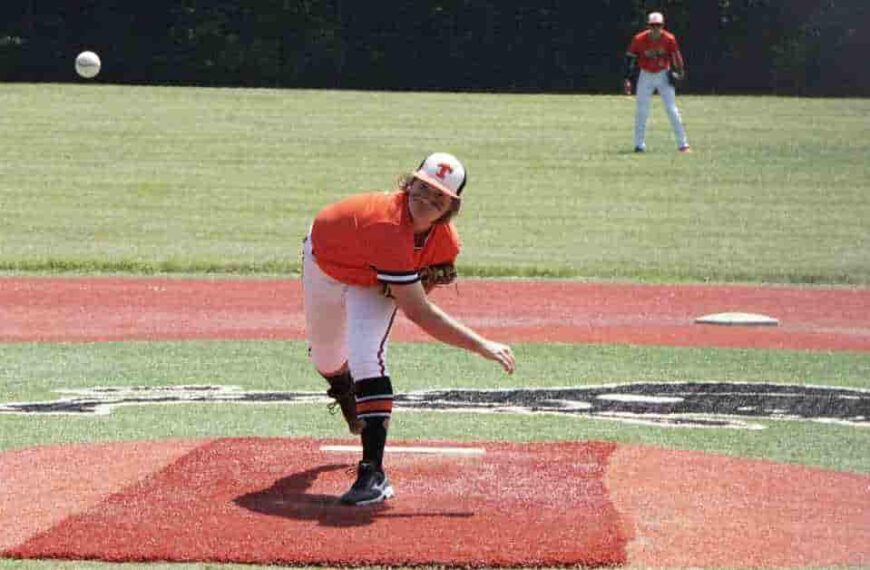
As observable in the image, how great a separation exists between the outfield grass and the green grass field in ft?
0.22

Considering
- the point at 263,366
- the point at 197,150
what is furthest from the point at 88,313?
the point at 197,150

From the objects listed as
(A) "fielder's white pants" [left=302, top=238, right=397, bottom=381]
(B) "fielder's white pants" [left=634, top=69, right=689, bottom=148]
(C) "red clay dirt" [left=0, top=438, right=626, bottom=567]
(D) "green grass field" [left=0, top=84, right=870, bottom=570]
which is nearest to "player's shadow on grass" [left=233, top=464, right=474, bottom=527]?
(C) "red clay dirt" [left=0, top=438, right=626, bottom=567]

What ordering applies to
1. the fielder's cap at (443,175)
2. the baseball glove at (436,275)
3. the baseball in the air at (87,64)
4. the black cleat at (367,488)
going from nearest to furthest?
the fielder's cap at (443,175), the black cleat at (367,488), the baseball glove at (436,275), the baseball in the air at (87,64)

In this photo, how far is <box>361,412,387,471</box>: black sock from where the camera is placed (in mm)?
7762

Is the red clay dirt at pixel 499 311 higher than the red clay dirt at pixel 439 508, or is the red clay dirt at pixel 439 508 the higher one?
the red clay dirt at pixel 439 508

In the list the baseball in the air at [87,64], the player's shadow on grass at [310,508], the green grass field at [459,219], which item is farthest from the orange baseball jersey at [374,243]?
the baseball in the air at [87,64]

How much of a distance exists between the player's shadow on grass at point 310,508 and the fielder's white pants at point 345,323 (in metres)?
0.58

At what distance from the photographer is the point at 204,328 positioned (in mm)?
14797

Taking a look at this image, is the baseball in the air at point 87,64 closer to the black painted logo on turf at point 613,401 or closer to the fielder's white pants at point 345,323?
the black painted logo on turf at point 613,401

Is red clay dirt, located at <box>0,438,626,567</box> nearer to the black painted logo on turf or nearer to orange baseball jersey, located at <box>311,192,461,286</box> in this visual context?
orange baseball jersey, located at <box>311,192,461,286</box>

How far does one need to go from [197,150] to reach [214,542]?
2410 cm

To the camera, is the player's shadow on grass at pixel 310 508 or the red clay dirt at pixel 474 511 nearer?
the red clay dirt at pixel 474 511

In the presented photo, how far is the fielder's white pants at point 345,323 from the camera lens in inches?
307

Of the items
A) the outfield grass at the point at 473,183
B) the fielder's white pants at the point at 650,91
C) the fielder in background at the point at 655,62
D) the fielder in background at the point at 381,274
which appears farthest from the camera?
the fielder in background at the point at 655,62
